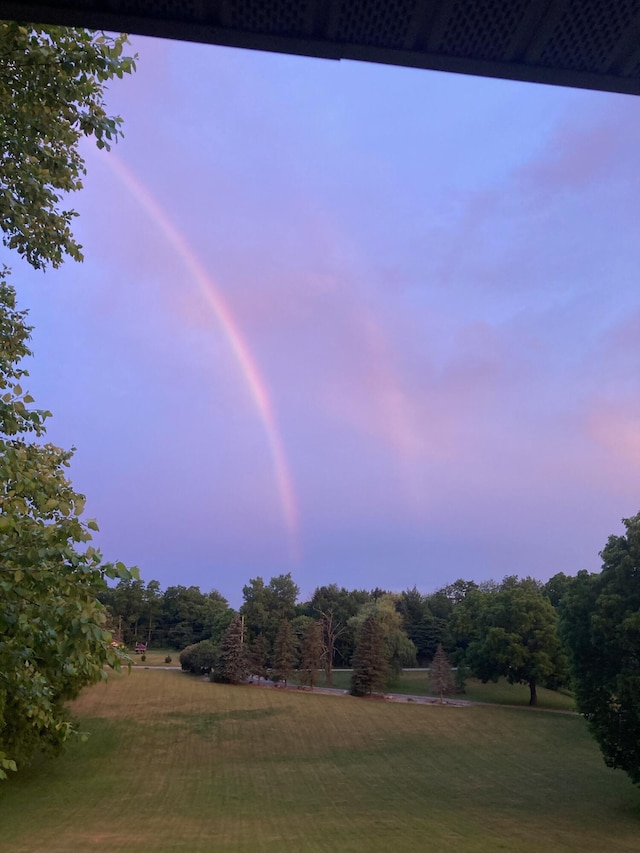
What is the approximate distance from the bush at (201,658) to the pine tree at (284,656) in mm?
5802

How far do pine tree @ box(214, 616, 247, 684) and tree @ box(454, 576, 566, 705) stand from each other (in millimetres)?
19399

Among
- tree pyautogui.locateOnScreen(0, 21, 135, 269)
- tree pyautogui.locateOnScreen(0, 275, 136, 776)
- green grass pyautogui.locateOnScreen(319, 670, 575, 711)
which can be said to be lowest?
green grass pyautogui.locateOnScreen(319, 670, 575, 711)

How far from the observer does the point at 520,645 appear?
4666 centimetres

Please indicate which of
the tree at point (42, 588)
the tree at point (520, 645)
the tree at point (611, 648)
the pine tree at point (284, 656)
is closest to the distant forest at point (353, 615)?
the tree at point (520, 645)

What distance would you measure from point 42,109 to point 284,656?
52.8m

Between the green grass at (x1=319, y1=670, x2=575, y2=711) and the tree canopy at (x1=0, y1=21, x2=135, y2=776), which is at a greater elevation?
the tree canopy at (x1=0, y1=21, x2=135, y2=776)

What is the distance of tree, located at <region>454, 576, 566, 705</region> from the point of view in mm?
46188

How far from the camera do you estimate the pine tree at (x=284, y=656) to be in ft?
172

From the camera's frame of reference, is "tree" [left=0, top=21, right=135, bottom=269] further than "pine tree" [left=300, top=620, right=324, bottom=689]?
No

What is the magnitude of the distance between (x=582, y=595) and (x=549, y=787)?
9.67m

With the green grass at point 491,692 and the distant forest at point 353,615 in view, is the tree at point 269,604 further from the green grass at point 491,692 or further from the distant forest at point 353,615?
the green grass at point 491,692

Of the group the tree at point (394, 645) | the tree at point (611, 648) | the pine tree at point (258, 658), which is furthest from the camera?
the tree at point (394, 645)

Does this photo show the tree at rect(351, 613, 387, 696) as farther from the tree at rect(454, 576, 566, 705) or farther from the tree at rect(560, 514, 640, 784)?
the tree at rect(560, 514, 640, 784)

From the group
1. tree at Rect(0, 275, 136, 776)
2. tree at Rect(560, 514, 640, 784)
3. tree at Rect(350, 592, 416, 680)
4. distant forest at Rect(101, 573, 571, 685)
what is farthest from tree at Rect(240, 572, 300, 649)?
tree at Rect(0, 275, 136, 776)
